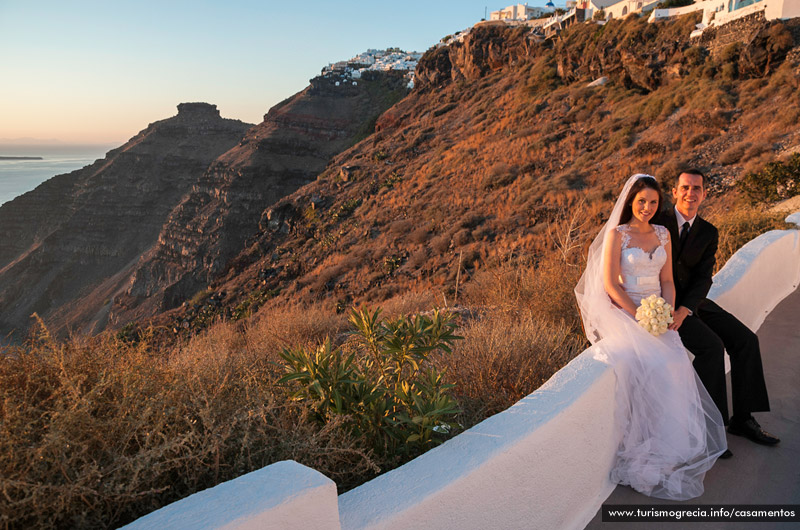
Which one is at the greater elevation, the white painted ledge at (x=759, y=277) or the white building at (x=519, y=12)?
the white building at (x=519, y=12)

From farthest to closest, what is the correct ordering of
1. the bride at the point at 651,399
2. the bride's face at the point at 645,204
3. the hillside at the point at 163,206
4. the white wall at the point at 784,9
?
the hillside at the point at 163,206 < the white wall at the point at 784,9 < the bride's face at the point at 645,204 < the bride at the point at 651,399

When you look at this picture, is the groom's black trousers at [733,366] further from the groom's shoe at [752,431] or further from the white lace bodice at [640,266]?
the white lace bodice at [640,266]

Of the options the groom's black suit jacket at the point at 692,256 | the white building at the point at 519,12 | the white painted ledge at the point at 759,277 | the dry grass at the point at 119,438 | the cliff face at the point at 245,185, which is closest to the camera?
the dry grass at the point at 119,438

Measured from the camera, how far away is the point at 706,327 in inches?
124

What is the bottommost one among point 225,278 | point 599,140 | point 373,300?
point 225,278

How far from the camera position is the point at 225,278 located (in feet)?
116

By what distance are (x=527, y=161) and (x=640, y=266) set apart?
21827 millimetres

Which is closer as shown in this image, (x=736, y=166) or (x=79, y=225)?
(x=736, y=166)

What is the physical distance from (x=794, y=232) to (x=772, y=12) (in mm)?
21098

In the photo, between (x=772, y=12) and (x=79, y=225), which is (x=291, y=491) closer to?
(x=772, y=12)

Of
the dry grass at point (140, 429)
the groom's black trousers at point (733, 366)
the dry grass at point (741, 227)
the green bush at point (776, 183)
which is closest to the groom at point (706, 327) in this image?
the groom's black trousers at point (733, 366)

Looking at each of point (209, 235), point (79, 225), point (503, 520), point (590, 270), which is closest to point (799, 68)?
point (590, 270)

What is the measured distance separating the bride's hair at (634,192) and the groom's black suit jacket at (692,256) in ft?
0.60

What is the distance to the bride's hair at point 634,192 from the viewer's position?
3135 millimetres
